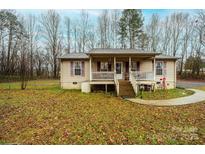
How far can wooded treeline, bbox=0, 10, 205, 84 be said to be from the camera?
11086mm

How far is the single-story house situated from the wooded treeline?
0.64 meters

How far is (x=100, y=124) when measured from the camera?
21.5 ft

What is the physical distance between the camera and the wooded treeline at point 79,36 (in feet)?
36.4

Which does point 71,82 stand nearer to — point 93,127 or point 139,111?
point 139,111

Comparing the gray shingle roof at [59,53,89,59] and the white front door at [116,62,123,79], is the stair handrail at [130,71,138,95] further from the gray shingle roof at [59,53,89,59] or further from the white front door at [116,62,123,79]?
the gray shingle roof at [59,53,89,59]

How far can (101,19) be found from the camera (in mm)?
11227

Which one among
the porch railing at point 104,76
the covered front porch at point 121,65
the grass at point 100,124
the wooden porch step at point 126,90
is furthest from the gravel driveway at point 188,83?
the grass at point 100,124

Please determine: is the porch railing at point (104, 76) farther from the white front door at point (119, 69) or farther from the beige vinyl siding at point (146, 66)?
the beige vinyl siding at point (146, 66)

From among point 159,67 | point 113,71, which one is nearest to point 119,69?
point 113,71

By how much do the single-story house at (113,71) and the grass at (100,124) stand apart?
14.0 feet
